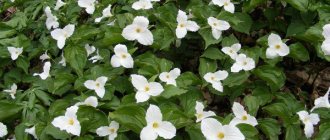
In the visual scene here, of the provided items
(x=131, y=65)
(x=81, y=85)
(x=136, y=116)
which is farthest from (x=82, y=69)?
(x=136, y=116)

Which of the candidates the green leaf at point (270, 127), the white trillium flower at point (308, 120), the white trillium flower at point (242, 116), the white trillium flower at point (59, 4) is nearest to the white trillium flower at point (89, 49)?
the white trillium flower at point (59, 4)

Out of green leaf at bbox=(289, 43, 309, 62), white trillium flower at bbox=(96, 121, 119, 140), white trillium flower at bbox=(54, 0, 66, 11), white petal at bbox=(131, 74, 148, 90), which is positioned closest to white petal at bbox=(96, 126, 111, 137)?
white trillium flower at bbox=(96, 121, 119, 140)

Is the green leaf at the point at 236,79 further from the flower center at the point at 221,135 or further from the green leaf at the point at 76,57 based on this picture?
the green leaf at the point at 76,57

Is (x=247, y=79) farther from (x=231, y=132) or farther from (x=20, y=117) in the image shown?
(x=20, y=117)

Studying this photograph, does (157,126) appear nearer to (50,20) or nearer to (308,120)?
(308,120)

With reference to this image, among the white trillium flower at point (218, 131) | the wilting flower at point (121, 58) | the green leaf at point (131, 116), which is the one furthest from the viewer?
the wilting flower at point (121, 58)

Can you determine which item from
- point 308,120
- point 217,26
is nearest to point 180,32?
point 217,26

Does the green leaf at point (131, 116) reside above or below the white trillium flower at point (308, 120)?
above

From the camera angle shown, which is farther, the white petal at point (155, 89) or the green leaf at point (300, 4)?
the green leaf at point (300, 4)

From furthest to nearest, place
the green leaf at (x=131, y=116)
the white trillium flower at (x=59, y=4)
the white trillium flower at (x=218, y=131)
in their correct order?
the white trillium flower at (x=59, y=4)
the green leaf at (x=131, y=116)
the white trillium flower at (x=218, y=131)
